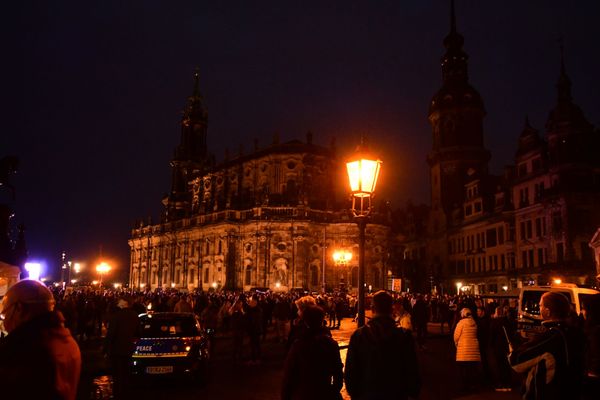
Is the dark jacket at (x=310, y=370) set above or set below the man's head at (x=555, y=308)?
below

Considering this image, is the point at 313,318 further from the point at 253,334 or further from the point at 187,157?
the point at 187,157

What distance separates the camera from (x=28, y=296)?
11.9 ft

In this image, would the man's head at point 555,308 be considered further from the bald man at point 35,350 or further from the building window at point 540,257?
the building window at point 540,257

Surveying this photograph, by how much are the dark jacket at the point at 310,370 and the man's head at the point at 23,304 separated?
92.5 inches

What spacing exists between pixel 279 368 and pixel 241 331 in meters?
1.77

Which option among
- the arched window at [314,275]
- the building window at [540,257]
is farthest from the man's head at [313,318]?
the arched window at [314,275]

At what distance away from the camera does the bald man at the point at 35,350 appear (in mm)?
3256

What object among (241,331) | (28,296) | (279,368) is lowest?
(279,368)

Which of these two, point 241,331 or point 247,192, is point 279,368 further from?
point 247,192

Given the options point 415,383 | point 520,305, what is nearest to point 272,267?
point 520,305

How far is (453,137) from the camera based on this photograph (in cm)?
7094

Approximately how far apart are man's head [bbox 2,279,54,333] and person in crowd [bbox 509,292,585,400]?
3964 millimetres

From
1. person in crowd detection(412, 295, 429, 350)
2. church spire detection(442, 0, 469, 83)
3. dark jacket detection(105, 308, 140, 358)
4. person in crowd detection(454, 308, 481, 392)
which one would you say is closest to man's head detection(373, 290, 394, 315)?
dark jacket detection(105, 308, 140, 358)

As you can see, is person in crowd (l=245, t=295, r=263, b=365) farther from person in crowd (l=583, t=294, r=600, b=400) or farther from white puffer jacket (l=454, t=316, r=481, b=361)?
person in crowd (l=583, t=294, r=600, b=400)
